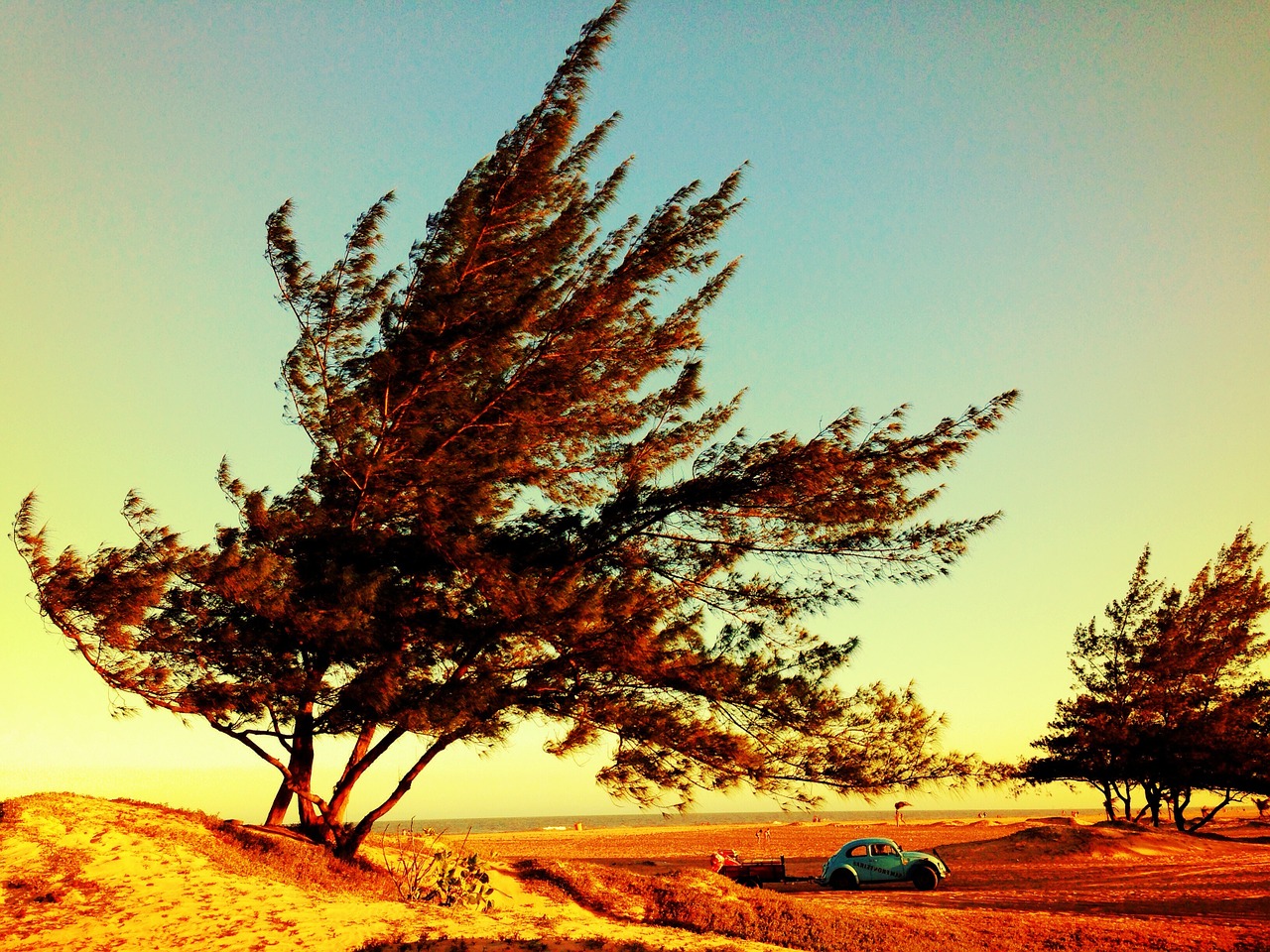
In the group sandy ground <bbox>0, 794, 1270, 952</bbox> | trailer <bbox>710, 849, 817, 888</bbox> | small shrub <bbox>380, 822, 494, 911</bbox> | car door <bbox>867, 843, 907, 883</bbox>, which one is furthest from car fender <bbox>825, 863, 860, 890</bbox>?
small shrub <bbox>380, 822, 494, 911</bbox>

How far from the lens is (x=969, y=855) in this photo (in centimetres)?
3175

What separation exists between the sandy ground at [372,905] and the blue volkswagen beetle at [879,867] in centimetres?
53

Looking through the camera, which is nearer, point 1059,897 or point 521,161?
point 521,161

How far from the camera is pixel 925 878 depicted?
22594 millimetres

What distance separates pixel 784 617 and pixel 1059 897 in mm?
11333

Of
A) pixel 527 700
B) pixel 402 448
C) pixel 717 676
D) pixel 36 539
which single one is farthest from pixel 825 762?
pixel 36 539

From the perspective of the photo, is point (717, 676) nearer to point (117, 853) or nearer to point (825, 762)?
point (825, 762)

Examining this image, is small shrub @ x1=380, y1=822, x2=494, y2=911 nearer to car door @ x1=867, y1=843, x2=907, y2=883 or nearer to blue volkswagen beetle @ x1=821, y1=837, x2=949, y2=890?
blue volkswagen beetle @ x1=821, y1=837, x2=949, y2=890

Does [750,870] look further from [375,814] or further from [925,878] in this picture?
[375,814]

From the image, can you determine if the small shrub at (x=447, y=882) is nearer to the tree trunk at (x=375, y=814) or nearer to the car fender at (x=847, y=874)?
the tree trunk at (x=375, y=814)

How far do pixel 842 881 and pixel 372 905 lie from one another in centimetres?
1623

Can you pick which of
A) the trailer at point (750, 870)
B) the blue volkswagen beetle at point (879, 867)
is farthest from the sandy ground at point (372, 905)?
the trailer at point (750, 870)

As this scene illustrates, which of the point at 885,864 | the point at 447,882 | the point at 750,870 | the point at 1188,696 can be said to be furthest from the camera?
the point at 1188,696

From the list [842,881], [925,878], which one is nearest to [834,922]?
[925,878]
